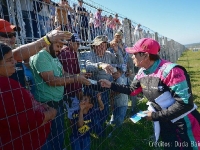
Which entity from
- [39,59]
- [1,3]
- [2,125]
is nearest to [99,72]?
[39,59]

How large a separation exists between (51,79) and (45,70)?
0.38 ft

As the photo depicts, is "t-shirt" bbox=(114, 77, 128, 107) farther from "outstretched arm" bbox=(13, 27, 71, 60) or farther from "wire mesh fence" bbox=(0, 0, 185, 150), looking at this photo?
"outstretched arm" bbox=(13, 27, 71, 60)

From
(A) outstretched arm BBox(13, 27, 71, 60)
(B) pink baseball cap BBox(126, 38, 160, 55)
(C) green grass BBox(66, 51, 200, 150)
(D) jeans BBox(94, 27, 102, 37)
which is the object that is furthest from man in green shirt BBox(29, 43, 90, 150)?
(D) jeans BBox(94, 27, 102, 37)

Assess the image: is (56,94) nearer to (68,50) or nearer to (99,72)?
(68,50)

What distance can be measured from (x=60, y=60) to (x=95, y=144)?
1.80 m

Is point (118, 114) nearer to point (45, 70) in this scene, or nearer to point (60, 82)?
point (60, 82)

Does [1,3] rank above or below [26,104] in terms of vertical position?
above

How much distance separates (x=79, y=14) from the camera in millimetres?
3342

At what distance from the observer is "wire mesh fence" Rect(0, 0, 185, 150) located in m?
1.66

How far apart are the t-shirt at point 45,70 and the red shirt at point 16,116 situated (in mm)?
595

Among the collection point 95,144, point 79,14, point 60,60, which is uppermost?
point 79,14

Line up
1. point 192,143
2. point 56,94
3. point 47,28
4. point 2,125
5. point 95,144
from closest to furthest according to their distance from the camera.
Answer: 1. point 2,125
2. point 192,143
3. point 56,94
4. point 47,28
5. point 95,144

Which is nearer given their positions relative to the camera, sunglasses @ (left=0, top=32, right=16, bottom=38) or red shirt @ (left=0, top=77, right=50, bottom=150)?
red shirt @ (left=0, top=77, right=50, bottom=150)

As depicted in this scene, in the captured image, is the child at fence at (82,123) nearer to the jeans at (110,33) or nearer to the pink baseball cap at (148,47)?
the pink baseball cap at (148,47)
